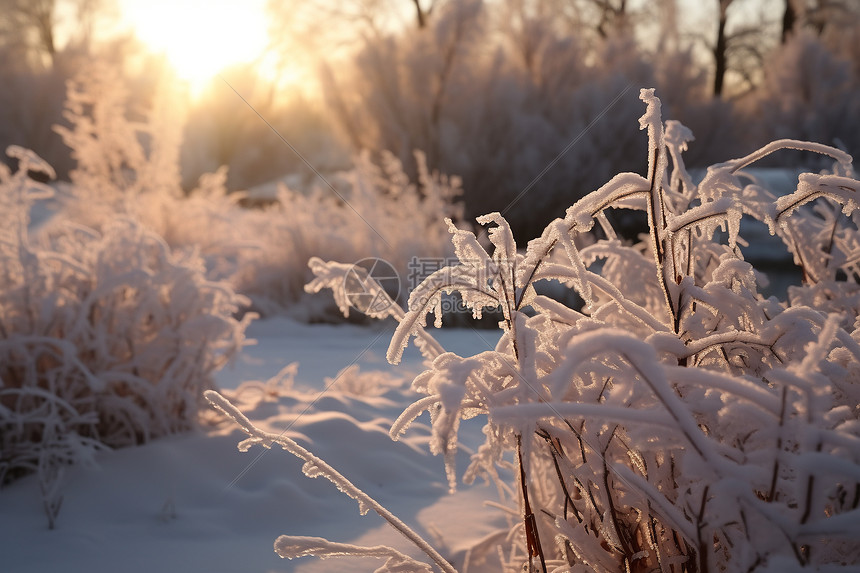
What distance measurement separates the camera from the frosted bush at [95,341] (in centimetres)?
153

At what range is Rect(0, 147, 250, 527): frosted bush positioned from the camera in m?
1.53

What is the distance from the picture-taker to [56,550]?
3.99 ft

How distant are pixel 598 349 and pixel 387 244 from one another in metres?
4.63

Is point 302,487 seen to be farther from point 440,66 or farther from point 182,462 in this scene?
point 440,66

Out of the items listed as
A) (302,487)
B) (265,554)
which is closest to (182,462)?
(302,487)

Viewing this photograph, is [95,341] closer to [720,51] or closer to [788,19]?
[720,51]

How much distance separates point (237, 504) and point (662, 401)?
112cm

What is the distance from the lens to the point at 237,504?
1.42 meters

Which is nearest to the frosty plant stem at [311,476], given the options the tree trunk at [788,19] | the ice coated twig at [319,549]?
the ice coated twig at [319,549]

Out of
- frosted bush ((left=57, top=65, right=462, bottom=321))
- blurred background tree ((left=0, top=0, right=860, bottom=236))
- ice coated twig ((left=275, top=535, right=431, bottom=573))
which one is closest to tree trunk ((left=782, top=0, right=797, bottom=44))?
blurred background tree ((left=0, top=0, right=860, bottom=236))

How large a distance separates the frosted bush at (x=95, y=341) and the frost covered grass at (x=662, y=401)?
2.97 ft

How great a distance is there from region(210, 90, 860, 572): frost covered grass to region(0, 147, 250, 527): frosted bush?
2.97ft

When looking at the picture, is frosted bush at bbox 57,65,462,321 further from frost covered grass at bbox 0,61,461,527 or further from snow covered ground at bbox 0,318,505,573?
snow covered ground at bbox 0,318,505,573

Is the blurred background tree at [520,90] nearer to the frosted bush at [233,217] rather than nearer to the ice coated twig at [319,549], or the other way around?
the frosted bush at [233,217]
